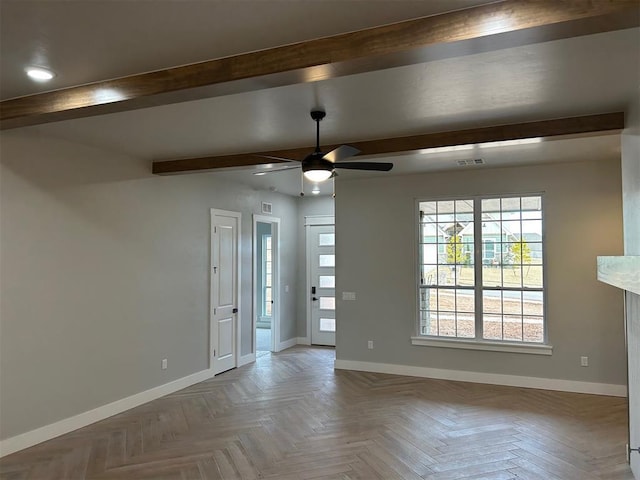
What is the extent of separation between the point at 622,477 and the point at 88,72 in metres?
4.71

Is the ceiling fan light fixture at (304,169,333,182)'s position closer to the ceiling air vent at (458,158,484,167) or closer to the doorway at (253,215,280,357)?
the ceiling air vent at (458,158,484,167)

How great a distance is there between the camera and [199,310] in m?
5.79

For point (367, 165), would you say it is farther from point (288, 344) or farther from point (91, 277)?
point (288, 344)

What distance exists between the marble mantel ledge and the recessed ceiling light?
12.0ft

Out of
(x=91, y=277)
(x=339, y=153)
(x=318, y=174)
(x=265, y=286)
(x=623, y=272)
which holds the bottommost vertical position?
(x=265, y=286)

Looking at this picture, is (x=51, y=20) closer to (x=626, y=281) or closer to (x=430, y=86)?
(x=430, y=86)

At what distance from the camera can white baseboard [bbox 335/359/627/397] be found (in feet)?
16.5

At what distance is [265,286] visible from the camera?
34.2ft

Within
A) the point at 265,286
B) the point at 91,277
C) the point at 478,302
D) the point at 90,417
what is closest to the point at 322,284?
the point at 265,286

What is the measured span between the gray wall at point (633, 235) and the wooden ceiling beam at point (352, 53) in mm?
1592

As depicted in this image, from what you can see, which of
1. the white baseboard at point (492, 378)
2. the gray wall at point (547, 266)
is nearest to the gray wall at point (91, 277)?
the gray wall at point (547, 266)

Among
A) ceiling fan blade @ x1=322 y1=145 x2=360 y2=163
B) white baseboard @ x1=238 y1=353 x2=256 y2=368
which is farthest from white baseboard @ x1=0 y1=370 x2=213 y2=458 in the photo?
ceiling fan blade @ x1=322 y1=145 x2=360 y2=163

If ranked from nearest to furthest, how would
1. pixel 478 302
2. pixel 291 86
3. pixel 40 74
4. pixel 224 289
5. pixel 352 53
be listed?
pixel 352 53 < pixel 40 74 < pixel 291 86 < pixel 478 302 < pixel 224 289

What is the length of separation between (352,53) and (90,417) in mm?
4275
